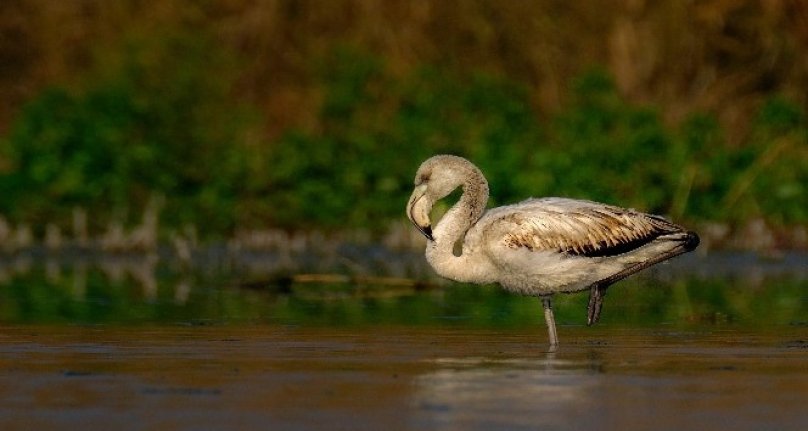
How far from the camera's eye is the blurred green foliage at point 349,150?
23828mm

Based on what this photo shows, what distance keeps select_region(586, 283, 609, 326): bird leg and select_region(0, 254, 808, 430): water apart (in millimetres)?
128

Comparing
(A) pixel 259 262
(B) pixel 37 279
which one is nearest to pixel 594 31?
(A) pixel 259 262

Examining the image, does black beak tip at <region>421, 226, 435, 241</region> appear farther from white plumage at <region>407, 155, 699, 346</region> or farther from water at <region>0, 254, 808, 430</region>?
water at <region>0, 254, 808, 430</region>

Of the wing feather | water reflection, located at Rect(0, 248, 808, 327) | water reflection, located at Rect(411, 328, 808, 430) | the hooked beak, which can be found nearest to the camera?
water reflection, located at Rect(411, 328, 808, 430)

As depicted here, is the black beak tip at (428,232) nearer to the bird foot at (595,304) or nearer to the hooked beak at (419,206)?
the hooked beak at (419,206)

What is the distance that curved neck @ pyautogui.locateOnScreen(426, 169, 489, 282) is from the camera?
13086mm

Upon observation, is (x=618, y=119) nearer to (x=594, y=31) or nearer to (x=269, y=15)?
(x=594, y=31)

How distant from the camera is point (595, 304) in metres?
13.4

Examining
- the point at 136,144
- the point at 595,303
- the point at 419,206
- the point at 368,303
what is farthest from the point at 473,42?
the point at 595,303

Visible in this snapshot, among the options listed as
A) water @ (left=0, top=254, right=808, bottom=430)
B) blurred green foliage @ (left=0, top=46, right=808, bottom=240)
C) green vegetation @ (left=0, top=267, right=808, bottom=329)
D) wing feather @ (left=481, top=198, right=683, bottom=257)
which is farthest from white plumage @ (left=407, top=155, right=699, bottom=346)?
blurred green foliage @ (left=0, top=46, right=808, bottom=240)

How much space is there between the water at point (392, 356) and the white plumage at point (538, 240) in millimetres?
377

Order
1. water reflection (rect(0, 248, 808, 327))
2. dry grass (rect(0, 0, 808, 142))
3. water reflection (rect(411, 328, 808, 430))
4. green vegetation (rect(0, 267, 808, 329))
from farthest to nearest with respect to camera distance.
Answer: dry grass (rect(0, 0, 808, 142))
water reflection (rect(0, 248, 808, 327))
green vegetation (rect(0, 267, 808, 329))
water reflection (rect(411, 328, 808, 430))

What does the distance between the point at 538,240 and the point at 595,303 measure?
738 millimetres

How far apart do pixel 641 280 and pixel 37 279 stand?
546 cm
